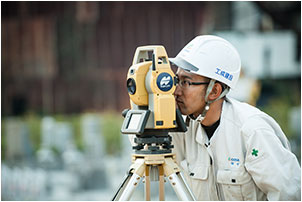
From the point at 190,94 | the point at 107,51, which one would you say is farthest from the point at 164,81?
the point at 107,51

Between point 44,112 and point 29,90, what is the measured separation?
0.65 m

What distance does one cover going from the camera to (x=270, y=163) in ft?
9.62

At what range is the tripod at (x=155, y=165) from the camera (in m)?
2.76

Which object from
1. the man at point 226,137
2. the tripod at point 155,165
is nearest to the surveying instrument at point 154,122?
the tripod at point 155,165

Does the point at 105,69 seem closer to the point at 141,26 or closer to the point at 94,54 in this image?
the point at 94,54

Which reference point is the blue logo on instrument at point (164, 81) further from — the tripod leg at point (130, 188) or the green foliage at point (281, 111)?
the green foliage at point (281, 111)

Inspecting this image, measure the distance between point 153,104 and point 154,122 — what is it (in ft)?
0.30

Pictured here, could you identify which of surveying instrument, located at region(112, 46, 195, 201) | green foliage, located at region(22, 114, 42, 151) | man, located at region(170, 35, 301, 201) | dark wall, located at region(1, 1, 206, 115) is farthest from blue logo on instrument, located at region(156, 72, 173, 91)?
dark wall, located at region(1, 1, 206, 115)

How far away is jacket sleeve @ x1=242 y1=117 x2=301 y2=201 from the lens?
2.93 metres

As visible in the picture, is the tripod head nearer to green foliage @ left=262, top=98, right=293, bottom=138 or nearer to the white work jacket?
the white work jacket

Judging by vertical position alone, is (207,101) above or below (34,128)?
above

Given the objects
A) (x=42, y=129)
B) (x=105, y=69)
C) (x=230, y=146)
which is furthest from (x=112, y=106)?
(x=230, y=146)

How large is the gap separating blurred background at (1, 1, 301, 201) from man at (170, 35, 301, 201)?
22.0 ft

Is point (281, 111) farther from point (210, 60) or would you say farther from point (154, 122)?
point (154, 122)
